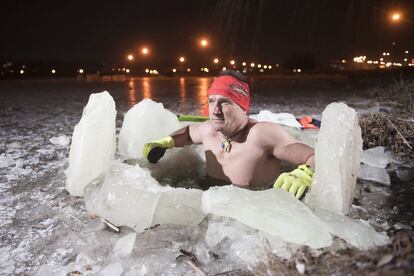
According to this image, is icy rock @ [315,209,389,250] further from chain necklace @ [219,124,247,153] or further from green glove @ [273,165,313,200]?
chain necklace @ [219,124,247,153]

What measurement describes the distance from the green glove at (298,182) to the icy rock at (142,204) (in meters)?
0.58

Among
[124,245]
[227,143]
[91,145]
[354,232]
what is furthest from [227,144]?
[354,232]

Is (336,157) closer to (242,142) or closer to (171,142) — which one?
(242,142)

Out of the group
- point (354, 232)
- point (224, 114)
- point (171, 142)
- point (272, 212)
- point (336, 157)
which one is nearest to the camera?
point (354, 232)

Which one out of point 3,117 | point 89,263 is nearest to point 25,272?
point 89,263

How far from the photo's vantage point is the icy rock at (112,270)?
5.81 ft

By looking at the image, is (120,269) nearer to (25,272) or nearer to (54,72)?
(25,272)

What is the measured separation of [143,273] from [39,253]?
71cm

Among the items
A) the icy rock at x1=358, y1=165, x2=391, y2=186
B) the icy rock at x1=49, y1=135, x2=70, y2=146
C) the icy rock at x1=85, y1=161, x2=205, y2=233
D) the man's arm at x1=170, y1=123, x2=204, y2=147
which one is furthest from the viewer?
the icy rock at x1=49, y1=135, x2=70, y2=146

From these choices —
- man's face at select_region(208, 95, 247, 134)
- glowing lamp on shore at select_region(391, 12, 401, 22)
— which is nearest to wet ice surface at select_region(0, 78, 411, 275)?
man's face at select_region(208, 95, 247, 134)

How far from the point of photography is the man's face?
2.98 metres

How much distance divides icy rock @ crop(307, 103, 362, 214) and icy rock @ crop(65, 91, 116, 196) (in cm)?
169

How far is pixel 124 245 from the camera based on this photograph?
2.01m

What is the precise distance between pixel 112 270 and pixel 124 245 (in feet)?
0.75
